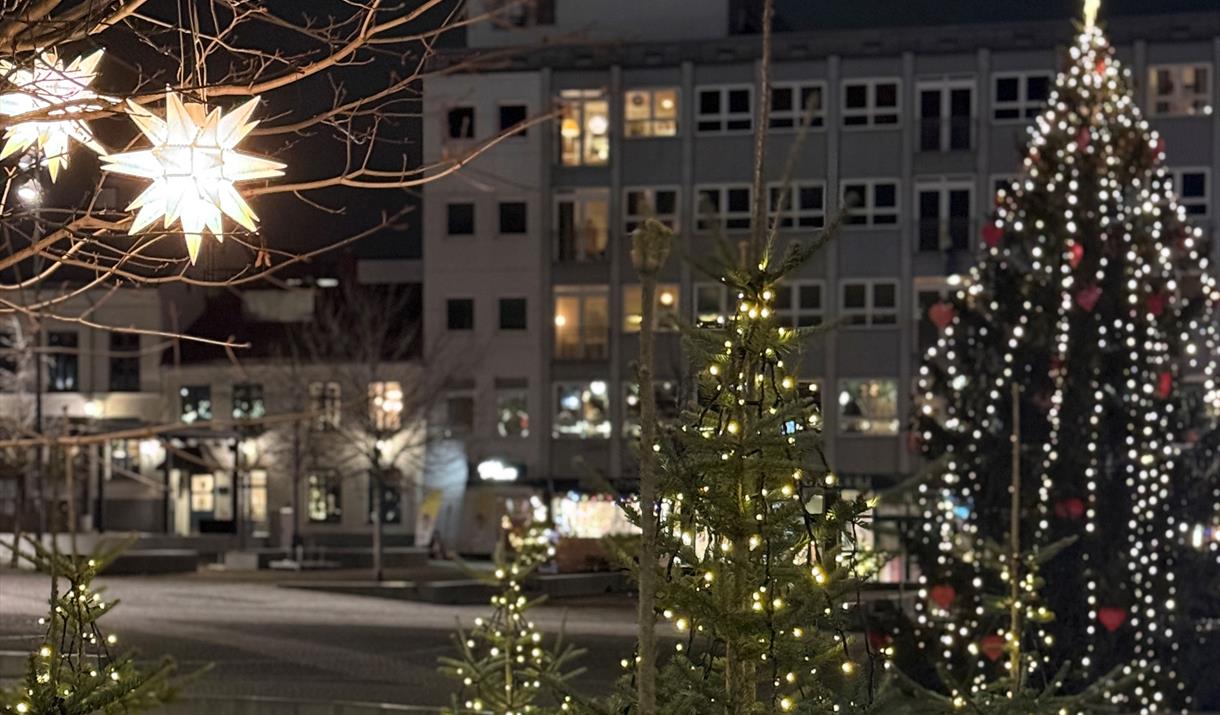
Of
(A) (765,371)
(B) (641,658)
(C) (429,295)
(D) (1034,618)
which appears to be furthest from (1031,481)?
(C) (429,295)

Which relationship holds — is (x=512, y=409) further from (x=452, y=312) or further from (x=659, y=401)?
(x=659, y=401)

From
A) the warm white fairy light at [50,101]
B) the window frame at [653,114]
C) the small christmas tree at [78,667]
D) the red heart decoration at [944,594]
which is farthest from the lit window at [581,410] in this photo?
the warm white fairy light at [50,101]

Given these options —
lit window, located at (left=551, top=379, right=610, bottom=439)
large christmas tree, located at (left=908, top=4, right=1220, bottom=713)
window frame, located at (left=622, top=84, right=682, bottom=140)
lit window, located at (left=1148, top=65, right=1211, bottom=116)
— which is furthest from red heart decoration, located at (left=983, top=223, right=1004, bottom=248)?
lit window, located at (left=551, top=379, right=610, bottom=439)

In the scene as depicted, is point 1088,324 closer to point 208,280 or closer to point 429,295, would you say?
point 208,280

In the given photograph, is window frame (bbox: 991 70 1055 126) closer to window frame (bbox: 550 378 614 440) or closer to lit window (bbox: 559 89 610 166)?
lit window (bbox: 559 89 610 166)

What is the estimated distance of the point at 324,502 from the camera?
55094 mm

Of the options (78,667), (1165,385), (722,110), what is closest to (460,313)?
(722,110)

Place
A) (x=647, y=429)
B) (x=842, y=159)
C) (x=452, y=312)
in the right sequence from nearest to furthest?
1. (x=647, y=429)
2. (x=842, y=159)
3. (x=452, y=312)

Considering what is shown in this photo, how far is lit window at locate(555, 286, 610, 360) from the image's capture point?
52.6 metres

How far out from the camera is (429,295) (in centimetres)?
5359

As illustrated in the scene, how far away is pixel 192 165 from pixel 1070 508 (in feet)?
39.7

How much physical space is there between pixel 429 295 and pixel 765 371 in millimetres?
47773

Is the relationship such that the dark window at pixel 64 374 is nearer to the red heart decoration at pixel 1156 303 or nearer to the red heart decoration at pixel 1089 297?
the red heart decoration at pixel 1089 297

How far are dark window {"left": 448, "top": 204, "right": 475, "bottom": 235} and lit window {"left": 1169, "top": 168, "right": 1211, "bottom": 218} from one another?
771 inches
